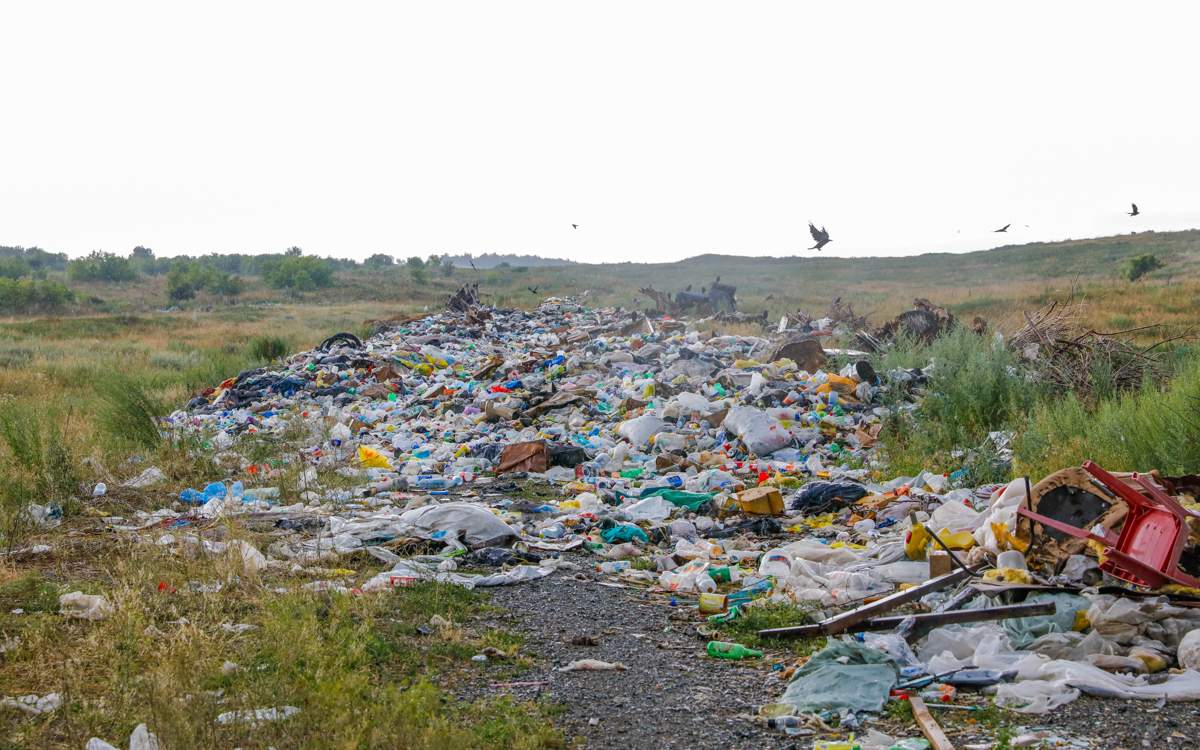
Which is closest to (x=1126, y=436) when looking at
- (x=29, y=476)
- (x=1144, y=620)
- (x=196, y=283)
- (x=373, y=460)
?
(x=1144, y=620)

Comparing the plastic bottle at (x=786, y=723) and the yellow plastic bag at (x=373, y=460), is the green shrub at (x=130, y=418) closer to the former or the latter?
the yellow plastic bag at (x=373, y=460)

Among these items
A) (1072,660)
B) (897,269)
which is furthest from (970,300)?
(897,269)

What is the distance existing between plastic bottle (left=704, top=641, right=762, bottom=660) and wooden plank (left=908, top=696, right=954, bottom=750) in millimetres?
790

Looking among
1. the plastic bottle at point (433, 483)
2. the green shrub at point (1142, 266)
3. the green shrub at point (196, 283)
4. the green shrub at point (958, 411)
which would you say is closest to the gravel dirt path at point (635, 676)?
the plastic bottle at point (433, 483)

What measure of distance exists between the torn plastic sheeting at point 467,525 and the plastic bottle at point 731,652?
6.86 feet

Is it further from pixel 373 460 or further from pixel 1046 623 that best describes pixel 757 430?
pixel 1046 623

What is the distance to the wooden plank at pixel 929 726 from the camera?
2670 mm

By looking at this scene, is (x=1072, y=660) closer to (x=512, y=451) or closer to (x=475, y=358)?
(x=512, y=451)

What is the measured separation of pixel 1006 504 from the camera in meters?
4.52

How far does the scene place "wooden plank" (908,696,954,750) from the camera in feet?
8.76

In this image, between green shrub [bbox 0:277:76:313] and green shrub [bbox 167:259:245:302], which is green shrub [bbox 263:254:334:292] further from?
green shrub [bbox 0:277:76:313]

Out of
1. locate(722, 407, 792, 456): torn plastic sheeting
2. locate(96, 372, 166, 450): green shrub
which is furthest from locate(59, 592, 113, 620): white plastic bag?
locate(722, 407, 792, 456): torn plastic sheeting

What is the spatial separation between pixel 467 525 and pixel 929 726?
134 inches

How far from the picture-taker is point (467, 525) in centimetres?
563
